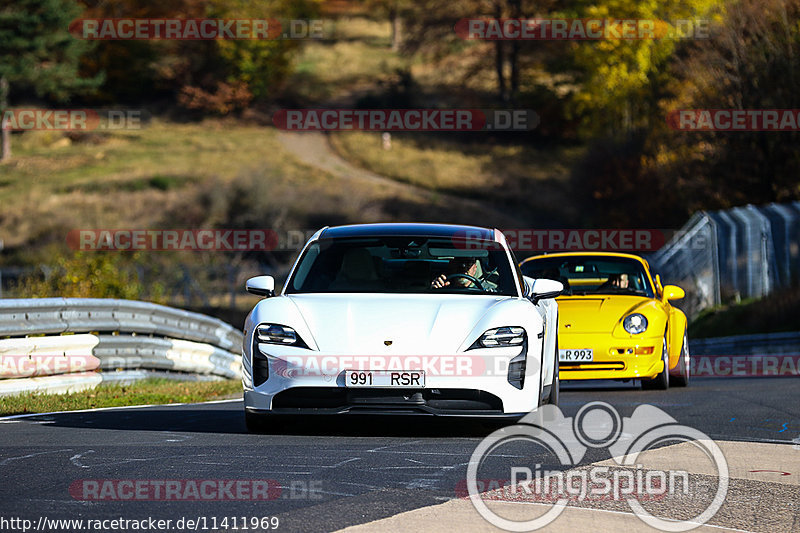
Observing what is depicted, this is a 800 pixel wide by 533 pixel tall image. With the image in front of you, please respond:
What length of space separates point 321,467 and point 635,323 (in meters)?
6.92

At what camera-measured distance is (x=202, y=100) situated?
81.8 meters

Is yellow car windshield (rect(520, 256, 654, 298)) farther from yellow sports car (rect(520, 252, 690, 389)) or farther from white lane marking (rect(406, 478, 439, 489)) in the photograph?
white lane marking (rect(406, 478, 439, 489))

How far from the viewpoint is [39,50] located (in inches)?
2766

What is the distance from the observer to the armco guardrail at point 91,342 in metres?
12.1

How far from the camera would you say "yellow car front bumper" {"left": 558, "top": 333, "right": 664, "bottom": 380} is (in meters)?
13.3

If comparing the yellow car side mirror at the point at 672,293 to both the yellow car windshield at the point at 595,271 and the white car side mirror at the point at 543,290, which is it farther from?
the white car side mirror at the point at 543,290

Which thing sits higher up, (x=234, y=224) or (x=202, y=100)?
(x=202, y=100)

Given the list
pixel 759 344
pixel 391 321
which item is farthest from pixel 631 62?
pixel 391 321

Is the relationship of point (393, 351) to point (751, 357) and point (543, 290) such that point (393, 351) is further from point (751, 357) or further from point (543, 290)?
point (751, 357)

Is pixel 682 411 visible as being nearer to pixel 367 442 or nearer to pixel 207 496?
pixel 367 442

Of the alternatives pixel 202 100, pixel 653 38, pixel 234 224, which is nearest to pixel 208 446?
pixel 234 224

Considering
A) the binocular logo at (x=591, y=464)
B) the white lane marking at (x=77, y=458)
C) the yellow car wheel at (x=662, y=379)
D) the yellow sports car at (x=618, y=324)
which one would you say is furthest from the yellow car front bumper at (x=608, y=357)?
the white lane marking at (x=77, y=458)

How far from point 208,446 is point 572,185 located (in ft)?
153

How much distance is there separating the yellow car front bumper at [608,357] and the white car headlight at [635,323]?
101mm
